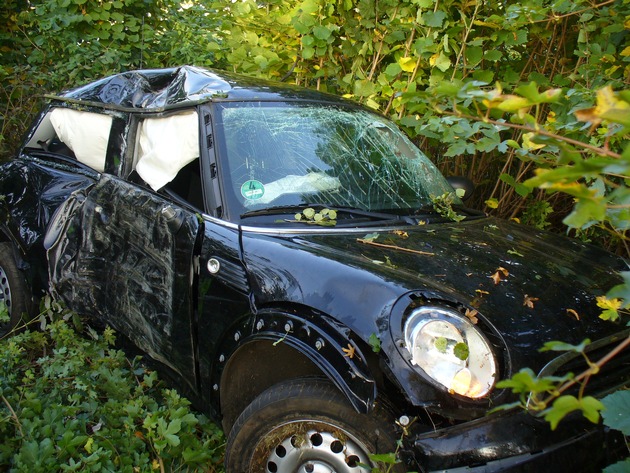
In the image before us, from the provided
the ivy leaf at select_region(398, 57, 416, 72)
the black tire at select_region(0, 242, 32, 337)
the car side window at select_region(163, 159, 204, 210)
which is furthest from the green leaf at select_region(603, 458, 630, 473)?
the ivy leaf at select_region(398, 57, 416, 72)

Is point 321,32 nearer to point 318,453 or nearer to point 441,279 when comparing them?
point 441,279

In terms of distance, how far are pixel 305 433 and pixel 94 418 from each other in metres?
1.27

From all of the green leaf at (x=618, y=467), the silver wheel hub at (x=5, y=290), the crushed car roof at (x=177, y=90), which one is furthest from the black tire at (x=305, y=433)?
the silver wheel hub at (x=5, y=290)

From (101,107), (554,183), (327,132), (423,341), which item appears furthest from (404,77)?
(554,183)

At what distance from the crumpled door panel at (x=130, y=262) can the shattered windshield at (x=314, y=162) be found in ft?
1.29

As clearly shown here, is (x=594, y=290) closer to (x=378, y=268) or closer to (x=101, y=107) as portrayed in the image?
(x=378, y=268)

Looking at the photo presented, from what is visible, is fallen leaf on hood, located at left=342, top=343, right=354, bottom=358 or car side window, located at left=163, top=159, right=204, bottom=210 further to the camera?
car side window, located at left=163, top=159, right=204, bottom=210

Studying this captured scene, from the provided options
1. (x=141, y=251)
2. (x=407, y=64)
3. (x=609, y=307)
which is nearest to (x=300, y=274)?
(x=141, y=251)

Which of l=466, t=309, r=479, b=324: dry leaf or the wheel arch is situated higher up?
l=466, t=309, r=479, b=324: dry leaf

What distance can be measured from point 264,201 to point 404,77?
2831 millimetres

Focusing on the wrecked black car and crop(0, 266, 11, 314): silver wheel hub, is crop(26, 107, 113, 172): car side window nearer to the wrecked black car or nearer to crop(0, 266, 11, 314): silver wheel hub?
the wrecked black car

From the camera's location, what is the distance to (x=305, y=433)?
2289mm

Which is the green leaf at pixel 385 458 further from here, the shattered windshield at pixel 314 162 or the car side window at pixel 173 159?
the car side window at pixel 173 159

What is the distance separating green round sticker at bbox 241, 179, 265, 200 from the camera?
2992 mm
